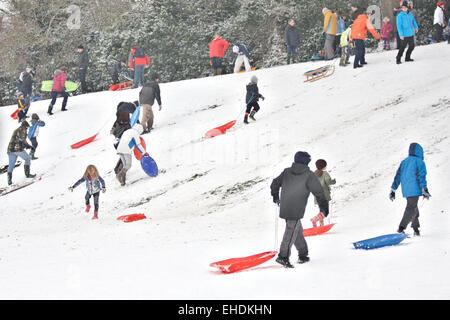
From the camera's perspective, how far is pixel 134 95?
23031 mm

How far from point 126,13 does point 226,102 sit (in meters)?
11.7

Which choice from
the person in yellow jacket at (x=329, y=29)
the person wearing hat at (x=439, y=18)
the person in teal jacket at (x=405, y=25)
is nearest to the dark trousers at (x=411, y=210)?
the person in teal jacket at (x=405, y=25)

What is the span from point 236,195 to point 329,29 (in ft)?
35.7

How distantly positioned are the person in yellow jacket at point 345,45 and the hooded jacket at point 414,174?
1154 centimetres

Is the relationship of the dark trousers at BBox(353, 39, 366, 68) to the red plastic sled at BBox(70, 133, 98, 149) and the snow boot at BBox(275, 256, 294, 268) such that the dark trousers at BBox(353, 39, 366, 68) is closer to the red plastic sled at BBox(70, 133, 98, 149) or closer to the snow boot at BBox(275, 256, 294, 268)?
the red plastic sled at BBox(70, 133, 98, 149)

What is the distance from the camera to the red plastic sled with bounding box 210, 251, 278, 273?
25.0 ft

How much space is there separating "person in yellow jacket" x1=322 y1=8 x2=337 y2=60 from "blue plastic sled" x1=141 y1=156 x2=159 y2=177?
9.50 meters

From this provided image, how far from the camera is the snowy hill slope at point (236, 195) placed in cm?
706

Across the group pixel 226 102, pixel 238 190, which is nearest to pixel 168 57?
pixel 226 102

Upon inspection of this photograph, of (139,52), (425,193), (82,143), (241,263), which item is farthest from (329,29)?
(241,263)

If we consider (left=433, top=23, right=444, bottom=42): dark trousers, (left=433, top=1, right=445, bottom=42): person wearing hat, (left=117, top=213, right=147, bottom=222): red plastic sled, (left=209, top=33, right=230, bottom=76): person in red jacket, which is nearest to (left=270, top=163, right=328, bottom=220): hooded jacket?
(left=117, top=213, right=147, bottom=222): red plastic sled

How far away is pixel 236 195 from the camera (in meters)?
13.3

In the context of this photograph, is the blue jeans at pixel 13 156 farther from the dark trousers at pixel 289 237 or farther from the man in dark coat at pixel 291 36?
the man in dark coat at pixel 291 36
